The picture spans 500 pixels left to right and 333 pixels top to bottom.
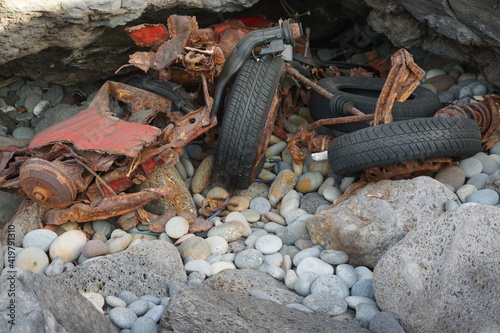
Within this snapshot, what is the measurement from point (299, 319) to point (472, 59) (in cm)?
364

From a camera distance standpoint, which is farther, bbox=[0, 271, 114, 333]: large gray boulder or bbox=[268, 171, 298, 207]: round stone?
bbox=[268, 171, 298, 207]: round stone

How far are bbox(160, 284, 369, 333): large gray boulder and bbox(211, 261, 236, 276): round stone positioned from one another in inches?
27.1

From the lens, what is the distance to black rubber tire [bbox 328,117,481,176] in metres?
3.95

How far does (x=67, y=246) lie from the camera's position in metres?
4.00

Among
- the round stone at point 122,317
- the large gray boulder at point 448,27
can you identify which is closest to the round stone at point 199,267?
the round stone at point 122,317

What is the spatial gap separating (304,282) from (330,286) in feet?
0.55

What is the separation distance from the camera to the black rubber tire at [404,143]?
3953 mm

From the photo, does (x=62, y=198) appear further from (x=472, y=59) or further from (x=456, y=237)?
(x=472, y=59)

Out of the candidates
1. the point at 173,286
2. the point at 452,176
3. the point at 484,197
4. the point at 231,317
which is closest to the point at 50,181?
the point at 173,286

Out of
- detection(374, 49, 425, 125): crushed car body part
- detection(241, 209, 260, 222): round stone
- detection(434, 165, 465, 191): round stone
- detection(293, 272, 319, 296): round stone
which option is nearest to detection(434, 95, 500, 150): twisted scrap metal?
detection(374, 49, 425, 125): crushed car body part

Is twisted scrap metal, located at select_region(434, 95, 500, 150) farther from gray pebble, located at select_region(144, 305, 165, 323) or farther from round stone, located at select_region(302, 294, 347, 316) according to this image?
gray pebble, located at select_region(144, 305, 165, 323)

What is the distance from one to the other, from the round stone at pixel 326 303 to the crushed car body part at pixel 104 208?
1.47m

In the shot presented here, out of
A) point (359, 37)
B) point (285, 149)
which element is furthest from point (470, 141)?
point (359, 37)

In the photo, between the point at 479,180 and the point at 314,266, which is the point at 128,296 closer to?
the point at 314,266
